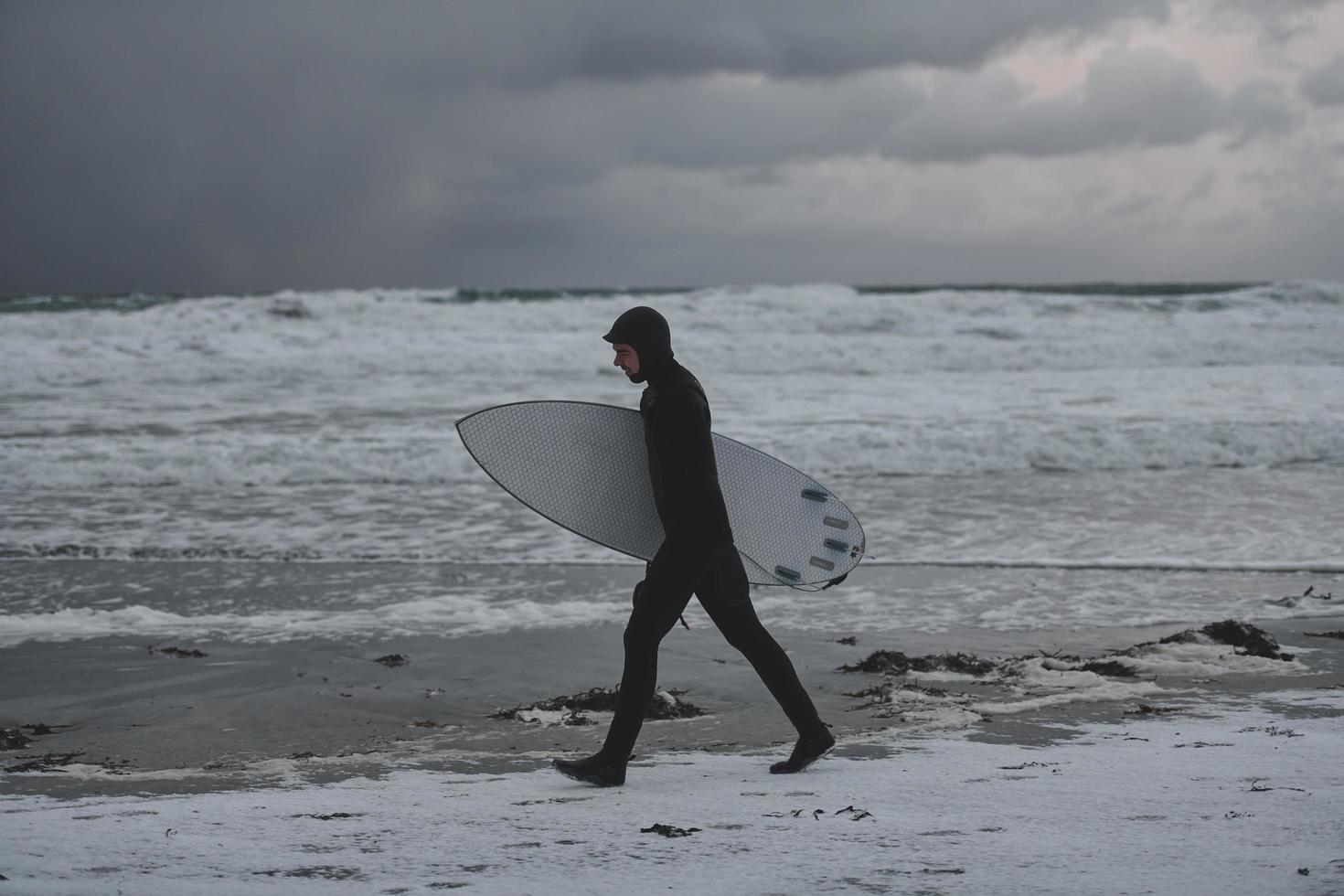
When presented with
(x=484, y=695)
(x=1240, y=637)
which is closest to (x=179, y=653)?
(x=484, y=695)

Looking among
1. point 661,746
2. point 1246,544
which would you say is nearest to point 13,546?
point 661,746

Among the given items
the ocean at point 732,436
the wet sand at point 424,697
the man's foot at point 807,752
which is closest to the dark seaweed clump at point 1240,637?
the wet sand at point 424,697

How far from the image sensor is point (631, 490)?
4148mm

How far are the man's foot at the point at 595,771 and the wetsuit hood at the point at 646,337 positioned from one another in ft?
3.85

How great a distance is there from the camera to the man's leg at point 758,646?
12.0 feet

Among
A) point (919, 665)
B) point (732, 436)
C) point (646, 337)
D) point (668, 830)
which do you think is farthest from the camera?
point (732, 436)

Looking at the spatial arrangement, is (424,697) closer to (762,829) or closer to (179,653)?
(179,653)

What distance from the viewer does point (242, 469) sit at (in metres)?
11.1

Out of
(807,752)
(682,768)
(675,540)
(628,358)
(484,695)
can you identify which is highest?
(628,358)

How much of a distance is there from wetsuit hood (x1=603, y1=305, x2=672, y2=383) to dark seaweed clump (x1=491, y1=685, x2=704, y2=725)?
1701 mm

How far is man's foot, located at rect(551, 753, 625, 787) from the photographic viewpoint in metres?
3.59

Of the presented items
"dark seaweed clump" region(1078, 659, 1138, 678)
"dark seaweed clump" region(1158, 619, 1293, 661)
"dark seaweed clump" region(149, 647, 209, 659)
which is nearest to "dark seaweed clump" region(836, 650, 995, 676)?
"dark seaweed clump" region(1078, 659, 1138, 678)

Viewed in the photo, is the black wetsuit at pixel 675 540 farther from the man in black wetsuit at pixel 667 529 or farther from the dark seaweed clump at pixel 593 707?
the dark seaweed clump at pixel 593 707

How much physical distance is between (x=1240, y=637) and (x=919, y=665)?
5.18 feet
